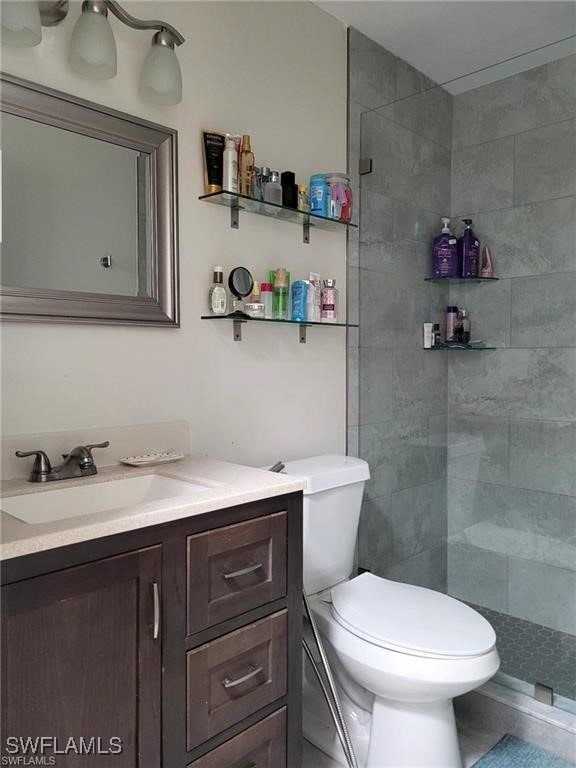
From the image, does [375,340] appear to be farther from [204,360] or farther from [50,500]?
[50,500]

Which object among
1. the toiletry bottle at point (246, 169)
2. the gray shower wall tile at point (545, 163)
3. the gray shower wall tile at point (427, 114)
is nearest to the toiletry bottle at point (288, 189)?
the toiletry bottle at point (246, 169)

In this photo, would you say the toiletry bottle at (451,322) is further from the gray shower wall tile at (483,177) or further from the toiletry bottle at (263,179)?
the toiletry bottle at (263,179)

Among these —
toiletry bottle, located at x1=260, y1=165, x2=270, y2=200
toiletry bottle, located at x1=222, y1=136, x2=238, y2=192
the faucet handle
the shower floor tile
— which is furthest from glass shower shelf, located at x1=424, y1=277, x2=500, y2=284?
the faucet handle

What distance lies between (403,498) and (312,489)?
35.5 inches

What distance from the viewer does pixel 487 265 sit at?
260 cm

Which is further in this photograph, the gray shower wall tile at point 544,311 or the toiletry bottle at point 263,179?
the gray shower wall tile at point 544,311

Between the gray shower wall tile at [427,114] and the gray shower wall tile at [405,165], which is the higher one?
the gray shower wall tile at [427,114]

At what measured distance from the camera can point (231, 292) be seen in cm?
178

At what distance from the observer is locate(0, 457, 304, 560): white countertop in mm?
907

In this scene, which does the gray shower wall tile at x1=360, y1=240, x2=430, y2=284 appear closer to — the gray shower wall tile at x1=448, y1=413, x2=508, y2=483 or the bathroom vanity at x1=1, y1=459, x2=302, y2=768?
the gray shower wall tile at x1=448, y1=413, x2=508, y2=483

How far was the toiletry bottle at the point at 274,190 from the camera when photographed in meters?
1.81

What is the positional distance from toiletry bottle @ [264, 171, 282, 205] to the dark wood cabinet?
3.29 ft

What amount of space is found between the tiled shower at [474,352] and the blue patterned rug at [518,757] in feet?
1.12

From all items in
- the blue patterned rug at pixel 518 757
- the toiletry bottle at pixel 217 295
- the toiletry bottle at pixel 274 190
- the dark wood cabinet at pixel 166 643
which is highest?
the toiletry bottle at pixel 274 190
